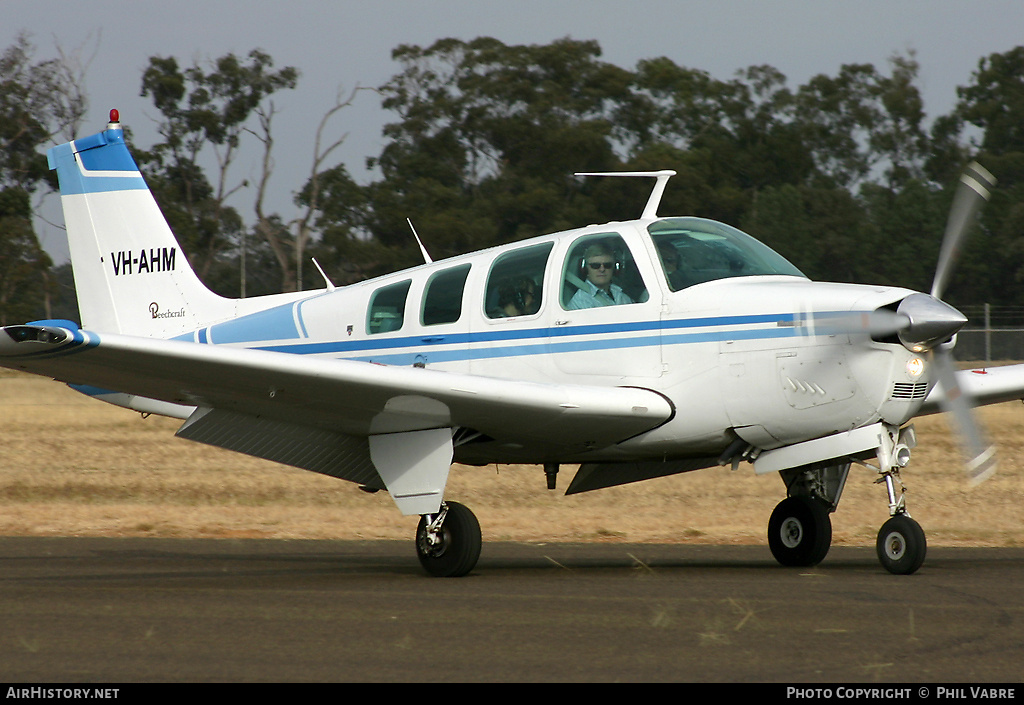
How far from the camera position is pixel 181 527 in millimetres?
13078

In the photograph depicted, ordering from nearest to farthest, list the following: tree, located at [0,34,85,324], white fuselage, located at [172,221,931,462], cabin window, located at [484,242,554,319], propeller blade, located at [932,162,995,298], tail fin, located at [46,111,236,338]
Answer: white fuselage, located at [172,221,931,462] < propeller blade, located at [932,162,995,298] < cabin window, located at [484,242,554,319] < tail fin, located at [46,111,236,338] < tree, located at [0,34,85,324]

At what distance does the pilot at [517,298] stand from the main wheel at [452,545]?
1471 mm

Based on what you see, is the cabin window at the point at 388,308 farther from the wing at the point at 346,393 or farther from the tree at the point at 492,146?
the tree at the point at 492,146

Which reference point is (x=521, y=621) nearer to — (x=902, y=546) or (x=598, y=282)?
(x=902, y=546)

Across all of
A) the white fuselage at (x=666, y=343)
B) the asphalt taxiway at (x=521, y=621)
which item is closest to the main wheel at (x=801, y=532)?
the asphalt taxiway at (x=521, y=621)

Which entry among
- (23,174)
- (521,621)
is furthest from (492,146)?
(521,621)

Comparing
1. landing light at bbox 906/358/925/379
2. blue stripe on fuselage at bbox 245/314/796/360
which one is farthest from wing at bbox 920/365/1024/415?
blue stripe on fuselage at bbox 245/314/796/360

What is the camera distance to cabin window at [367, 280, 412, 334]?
382 inches

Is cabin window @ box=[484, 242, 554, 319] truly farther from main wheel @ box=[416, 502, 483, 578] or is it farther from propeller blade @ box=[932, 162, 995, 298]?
propeller blade @ box=[932, 162, 995, 298]

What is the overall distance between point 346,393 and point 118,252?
4.62 metres

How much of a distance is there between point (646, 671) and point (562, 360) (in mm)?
4080

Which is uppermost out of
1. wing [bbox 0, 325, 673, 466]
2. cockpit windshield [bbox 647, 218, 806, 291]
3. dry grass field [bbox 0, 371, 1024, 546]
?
cockpit windshield [bbox 647, 218, 806, 291]

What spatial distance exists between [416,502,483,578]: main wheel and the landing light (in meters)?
3.06
